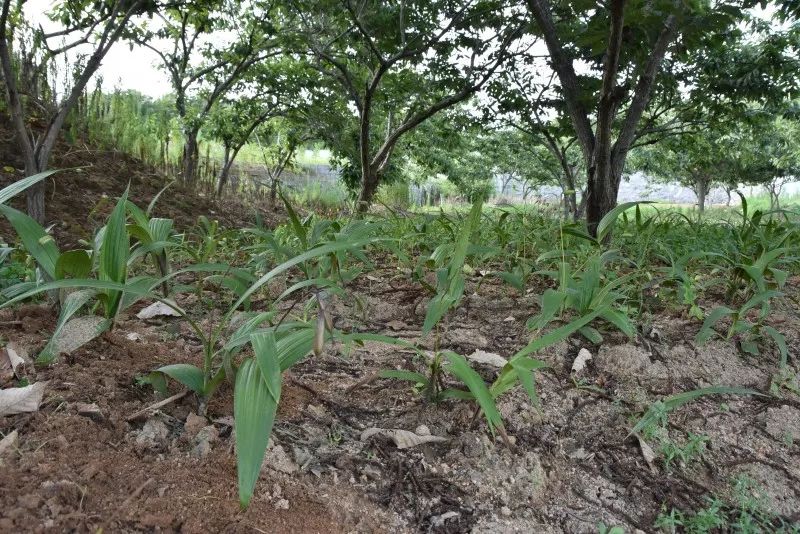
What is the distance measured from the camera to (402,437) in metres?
0.92

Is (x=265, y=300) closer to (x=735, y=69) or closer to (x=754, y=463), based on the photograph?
(x=754, y=463)

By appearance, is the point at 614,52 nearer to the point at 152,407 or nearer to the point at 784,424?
the point at 784,424

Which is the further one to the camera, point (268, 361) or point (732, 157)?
point (732, 157)

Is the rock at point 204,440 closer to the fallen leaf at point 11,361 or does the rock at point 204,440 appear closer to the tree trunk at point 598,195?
the fallen leaf at point 11,361

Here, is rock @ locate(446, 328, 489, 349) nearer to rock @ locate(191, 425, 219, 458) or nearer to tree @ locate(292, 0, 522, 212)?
rock @ locate(191, 425, 219, 458)

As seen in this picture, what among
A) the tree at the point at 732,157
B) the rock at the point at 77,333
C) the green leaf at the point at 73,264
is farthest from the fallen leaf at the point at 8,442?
A: the tree at the point at 732,157

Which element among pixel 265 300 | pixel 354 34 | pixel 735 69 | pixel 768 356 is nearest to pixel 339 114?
pixel 354 34

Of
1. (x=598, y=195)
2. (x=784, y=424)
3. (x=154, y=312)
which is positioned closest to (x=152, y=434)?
(x=154, y=312)

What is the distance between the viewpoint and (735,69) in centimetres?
510

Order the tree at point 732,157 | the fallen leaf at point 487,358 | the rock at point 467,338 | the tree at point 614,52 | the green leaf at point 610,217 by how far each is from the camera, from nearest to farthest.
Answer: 1. the fallen leaf at point 487,358
2. the rock at point 467,338
3. the green leaf at point 610,217
4. the tree at point 614,52
5. the tree at point 732,157

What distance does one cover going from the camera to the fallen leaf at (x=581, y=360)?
1.28 metres

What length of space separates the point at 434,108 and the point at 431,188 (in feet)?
50.7

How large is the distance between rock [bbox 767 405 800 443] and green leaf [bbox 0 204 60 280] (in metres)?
1.63

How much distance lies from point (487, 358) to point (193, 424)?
2.38 feet
